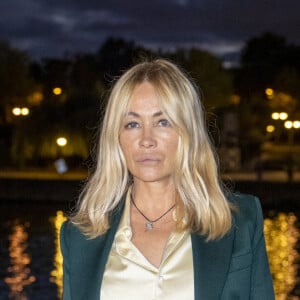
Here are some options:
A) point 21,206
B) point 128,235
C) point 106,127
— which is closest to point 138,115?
point 106,127

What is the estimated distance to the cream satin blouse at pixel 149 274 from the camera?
2205 millimetres

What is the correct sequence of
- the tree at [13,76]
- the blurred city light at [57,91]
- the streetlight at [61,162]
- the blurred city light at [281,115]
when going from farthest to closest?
the tree at [13,76], the blurred city light at [57,91], the blurred city light at [281,115], the streetlight at [61,162]

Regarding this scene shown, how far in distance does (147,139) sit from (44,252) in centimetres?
1769

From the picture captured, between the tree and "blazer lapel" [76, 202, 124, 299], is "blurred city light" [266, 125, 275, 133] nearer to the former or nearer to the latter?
the tree

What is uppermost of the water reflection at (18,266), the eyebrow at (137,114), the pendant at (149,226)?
the water reflection at (18,266)

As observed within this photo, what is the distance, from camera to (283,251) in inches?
765

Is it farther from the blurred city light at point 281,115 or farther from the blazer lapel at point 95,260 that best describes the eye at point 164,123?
the blurred city light at point 281,115

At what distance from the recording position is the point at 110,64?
5425cm

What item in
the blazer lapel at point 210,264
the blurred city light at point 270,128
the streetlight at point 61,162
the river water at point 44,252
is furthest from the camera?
the blurred city light at point 270,128

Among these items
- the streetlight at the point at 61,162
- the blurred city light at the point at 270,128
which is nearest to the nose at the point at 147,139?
the streetlight at the point at 61,162

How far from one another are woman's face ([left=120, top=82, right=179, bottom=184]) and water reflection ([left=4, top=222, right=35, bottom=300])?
12044 millimetres

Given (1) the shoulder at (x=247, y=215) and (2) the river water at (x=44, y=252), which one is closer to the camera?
(1) the shoulder at (x=247, y=215)

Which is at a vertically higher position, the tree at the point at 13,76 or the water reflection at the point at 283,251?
the tree at the point at 13,76

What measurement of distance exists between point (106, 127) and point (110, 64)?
52.1 meters
